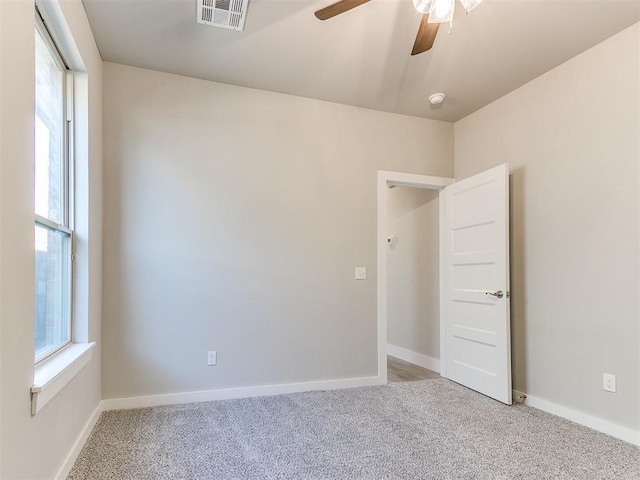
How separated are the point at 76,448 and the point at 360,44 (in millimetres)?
2965

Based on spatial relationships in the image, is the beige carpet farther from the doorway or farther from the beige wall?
the beige wall

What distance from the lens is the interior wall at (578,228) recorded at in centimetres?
242

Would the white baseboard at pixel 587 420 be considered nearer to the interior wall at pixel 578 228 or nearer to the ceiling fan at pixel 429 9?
the interior wall at pixel 578 228

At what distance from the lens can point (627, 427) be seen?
2373mm

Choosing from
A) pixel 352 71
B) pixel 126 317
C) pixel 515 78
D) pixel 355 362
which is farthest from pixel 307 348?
pixel 515 78

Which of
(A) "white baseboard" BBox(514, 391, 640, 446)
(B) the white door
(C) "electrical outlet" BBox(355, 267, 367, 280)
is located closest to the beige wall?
(C) "electrical outlet" BBox(355, 267, 367, 280)

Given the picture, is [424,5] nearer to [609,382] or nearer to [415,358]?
[609,382]

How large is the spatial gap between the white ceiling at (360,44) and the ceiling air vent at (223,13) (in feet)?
0.19

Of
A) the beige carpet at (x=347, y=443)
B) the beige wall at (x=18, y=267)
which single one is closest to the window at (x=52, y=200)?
the beige wall at (x=18, y=267)

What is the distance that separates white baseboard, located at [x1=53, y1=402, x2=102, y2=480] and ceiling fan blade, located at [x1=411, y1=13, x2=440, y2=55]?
9.06 feet

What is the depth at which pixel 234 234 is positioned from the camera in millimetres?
3148

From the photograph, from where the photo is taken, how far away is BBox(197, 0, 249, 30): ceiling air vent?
2186mm

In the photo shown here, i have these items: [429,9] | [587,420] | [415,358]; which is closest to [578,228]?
[587,420]

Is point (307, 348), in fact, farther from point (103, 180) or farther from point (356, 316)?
point (103, 180)
